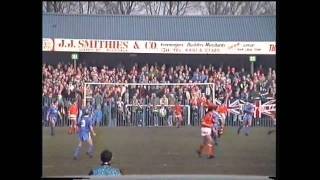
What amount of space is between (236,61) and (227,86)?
4.59 feet

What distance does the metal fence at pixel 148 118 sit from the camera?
15.6m

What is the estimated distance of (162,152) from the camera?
473 inches

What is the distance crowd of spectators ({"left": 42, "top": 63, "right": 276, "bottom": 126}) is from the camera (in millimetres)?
16016

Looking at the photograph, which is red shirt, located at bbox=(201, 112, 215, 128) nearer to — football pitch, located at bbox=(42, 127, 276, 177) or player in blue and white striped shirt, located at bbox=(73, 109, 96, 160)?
football pitch, located at bbox=(42, 127, 276, 177)

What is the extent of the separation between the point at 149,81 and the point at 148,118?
6.38 feet

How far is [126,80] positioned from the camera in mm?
17312

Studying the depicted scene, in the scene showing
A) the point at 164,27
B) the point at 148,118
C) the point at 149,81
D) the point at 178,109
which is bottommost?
the point at 148,118

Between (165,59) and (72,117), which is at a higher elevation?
(165,59)

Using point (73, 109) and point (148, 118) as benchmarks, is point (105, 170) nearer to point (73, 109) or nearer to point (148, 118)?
point (73, 109)

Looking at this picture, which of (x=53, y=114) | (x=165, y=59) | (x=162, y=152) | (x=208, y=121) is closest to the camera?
(x=162, y=152)

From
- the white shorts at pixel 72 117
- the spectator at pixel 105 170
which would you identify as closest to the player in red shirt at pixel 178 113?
the white shorts at pixel 72 117

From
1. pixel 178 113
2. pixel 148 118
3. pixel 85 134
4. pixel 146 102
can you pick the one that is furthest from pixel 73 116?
pixel 178 113
